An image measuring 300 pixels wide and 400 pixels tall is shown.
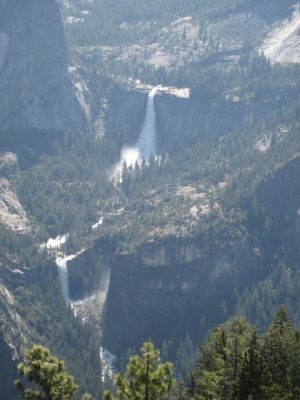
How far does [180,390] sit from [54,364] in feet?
142

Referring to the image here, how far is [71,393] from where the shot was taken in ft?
245

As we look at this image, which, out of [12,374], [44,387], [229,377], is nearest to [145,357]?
[44,387]

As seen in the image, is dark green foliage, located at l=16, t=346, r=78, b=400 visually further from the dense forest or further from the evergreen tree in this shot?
the evergreen tree

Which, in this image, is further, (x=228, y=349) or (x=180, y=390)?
(x=180, y=390)

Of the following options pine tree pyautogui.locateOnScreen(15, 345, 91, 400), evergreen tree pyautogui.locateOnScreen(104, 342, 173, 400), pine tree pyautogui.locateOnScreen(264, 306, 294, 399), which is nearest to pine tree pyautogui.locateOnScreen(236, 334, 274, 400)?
evergreen tree pyautogui.locateOnScreen(104, 342, 173, 400)

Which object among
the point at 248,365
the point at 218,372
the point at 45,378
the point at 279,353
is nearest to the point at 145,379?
the point at 45,378

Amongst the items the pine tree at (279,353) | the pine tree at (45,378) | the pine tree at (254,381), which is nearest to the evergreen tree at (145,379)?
the pine tree at (45,378)

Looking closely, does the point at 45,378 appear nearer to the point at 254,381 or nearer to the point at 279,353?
the point at 254,381

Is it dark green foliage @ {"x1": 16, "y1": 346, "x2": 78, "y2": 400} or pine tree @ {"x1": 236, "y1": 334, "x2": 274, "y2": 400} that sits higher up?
dark green foliage @ {"x1": 16, "y1": 346, "x2": 78, "y2": 400}

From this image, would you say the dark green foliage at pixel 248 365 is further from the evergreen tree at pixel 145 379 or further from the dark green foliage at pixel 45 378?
the dark green foliage at pixel 45 378

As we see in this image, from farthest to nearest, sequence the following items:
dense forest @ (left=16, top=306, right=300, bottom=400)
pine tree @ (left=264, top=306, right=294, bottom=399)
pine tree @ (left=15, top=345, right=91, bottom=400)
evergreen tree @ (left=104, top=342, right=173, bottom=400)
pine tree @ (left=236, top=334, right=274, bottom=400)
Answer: pine tree @ (left=264, top=306, right=294, bottom=399) → pine tree @ (left=236, top=334, right=274, bottom=400) → pine tree @ (left=15, top=345, right=91, bottom=400) → dense forest @ (left=16, top=306, right=300, bottom=400) → evergreen tree @ (left=104, top=342, right=173, bottom=400)

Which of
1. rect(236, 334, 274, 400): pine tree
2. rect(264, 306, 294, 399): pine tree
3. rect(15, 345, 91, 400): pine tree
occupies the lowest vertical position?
rect(264, 306, 294, 399): pine tree

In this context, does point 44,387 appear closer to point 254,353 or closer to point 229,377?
point 254,353

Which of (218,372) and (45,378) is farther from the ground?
(45,378)
